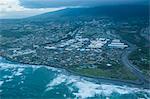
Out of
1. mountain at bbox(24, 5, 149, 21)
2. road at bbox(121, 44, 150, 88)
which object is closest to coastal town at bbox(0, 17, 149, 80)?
road at bbox(121, 44, 150, 88)

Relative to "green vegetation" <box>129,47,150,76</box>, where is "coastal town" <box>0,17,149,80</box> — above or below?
above

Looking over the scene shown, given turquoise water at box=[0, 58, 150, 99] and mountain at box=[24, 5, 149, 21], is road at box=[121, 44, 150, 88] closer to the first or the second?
turquoise water at box=[0, 58, 150, 99]

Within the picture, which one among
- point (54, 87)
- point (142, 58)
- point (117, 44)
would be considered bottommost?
point (54, 87)

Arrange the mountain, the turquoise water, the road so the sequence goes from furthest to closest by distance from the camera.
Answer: the mountain
the road
the turquoise water

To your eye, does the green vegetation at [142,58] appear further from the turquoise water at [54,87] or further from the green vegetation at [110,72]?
the turquoise water at [54,87]

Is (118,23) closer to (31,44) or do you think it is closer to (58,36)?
(58,36)

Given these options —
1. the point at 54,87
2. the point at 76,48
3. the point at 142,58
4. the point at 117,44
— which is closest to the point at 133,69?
the point at 142,58

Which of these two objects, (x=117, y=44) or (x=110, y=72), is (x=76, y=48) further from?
(x=110, y=72)

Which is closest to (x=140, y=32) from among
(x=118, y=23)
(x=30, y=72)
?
(x=118, y=23)
